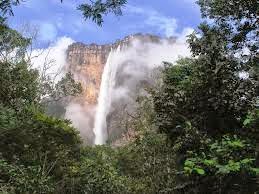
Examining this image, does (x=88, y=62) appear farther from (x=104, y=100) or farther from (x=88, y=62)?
(x=104, y=100)

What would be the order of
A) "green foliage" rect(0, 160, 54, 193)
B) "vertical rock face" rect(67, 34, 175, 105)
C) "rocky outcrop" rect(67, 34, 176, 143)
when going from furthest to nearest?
1. "vertical rock face" rect(67, 34, 175, 105)
2. "rocky outcrop" rect(67, 34, 176, 143)
3. "green foliage" rect(0, 160, 54, 193)

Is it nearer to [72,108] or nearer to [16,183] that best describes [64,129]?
[16,183]

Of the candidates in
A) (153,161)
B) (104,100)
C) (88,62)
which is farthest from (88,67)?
(153,161)

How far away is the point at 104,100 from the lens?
86.2m

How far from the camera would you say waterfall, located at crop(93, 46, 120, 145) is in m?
84.9

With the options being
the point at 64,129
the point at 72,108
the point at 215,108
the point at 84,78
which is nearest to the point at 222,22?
the point at 215,108

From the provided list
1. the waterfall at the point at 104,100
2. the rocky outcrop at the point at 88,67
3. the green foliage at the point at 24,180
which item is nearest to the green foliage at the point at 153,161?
the green foliage at the point at 24,180

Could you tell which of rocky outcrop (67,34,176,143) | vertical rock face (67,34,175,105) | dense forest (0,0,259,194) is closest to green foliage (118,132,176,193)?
dense forest (0,0,259,194)

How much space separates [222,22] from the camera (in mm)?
13211

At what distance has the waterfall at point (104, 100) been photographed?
278 feet

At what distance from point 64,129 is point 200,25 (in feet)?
50.0

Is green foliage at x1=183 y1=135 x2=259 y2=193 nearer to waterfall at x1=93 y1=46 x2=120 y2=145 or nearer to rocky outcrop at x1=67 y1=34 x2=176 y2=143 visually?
waterfall at x1=93 y1=46 x2=120 y2=145

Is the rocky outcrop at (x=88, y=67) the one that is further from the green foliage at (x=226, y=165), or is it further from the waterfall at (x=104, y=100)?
the green foliage at (x=226, y=165)

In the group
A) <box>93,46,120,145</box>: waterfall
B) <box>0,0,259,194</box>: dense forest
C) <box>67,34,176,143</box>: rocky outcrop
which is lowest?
<box>0,0,259,194</box>: dense forest
